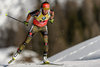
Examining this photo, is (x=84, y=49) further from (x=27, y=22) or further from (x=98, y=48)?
(x=27, y=22)

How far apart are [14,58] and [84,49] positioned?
19.9 ft

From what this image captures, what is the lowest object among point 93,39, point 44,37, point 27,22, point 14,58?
point 14,58

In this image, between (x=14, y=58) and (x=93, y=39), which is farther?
(x=93, y=39)

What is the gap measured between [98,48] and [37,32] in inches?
222

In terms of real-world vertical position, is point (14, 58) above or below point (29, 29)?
below

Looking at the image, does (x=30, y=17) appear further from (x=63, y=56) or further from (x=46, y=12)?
(x=63, y=56)

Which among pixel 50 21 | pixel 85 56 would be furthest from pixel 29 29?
pixel 85 56

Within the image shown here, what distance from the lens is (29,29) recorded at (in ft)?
28.5

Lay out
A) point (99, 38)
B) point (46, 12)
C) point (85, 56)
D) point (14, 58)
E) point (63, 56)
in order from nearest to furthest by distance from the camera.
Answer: point (46, 12)
point (14, 58)
point (85, 56)
point (63, 56)
point (99, 38)

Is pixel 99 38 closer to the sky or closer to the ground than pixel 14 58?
closer to the sky

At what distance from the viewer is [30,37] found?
340 inches

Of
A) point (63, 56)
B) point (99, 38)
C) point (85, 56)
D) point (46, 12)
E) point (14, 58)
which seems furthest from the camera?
point (99, 38)

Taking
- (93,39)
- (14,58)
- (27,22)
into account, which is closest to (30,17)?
(27,22)

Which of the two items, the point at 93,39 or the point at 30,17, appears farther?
the point at 93,39
